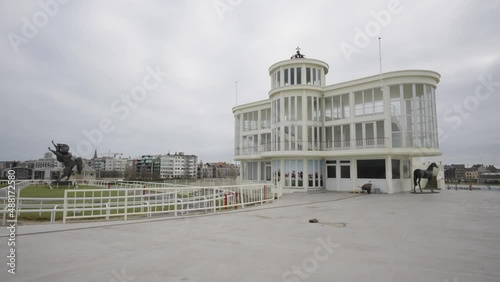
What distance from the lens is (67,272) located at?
4.61 meters

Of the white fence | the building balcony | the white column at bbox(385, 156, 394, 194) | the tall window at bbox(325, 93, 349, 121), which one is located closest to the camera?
the white fence

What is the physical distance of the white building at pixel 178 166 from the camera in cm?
14950

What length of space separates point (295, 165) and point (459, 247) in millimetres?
18674

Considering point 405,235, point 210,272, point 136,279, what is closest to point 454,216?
point 405,235

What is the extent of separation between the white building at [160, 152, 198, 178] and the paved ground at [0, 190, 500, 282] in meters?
141

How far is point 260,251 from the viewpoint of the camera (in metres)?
5.91

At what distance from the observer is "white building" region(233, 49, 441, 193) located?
21.8 metres

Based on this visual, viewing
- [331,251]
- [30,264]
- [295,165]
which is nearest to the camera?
[30,264]

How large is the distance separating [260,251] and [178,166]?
6086 inches

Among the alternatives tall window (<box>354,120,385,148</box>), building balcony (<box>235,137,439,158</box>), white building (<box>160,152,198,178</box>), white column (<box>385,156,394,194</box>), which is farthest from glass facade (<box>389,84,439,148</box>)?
white building (<box>160,152,198,178</box>)

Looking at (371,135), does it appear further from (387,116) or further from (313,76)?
(313,76)

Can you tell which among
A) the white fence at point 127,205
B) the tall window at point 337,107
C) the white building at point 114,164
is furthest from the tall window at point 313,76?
the white building at point 114,164

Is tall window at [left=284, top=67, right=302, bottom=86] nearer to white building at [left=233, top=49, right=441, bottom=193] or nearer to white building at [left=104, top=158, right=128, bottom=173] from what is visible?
white building at [left=233, top=49, right=441, bottom=193]

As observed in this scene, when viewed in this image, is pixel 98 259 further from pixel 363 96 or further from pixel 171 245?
pixel 363 96
